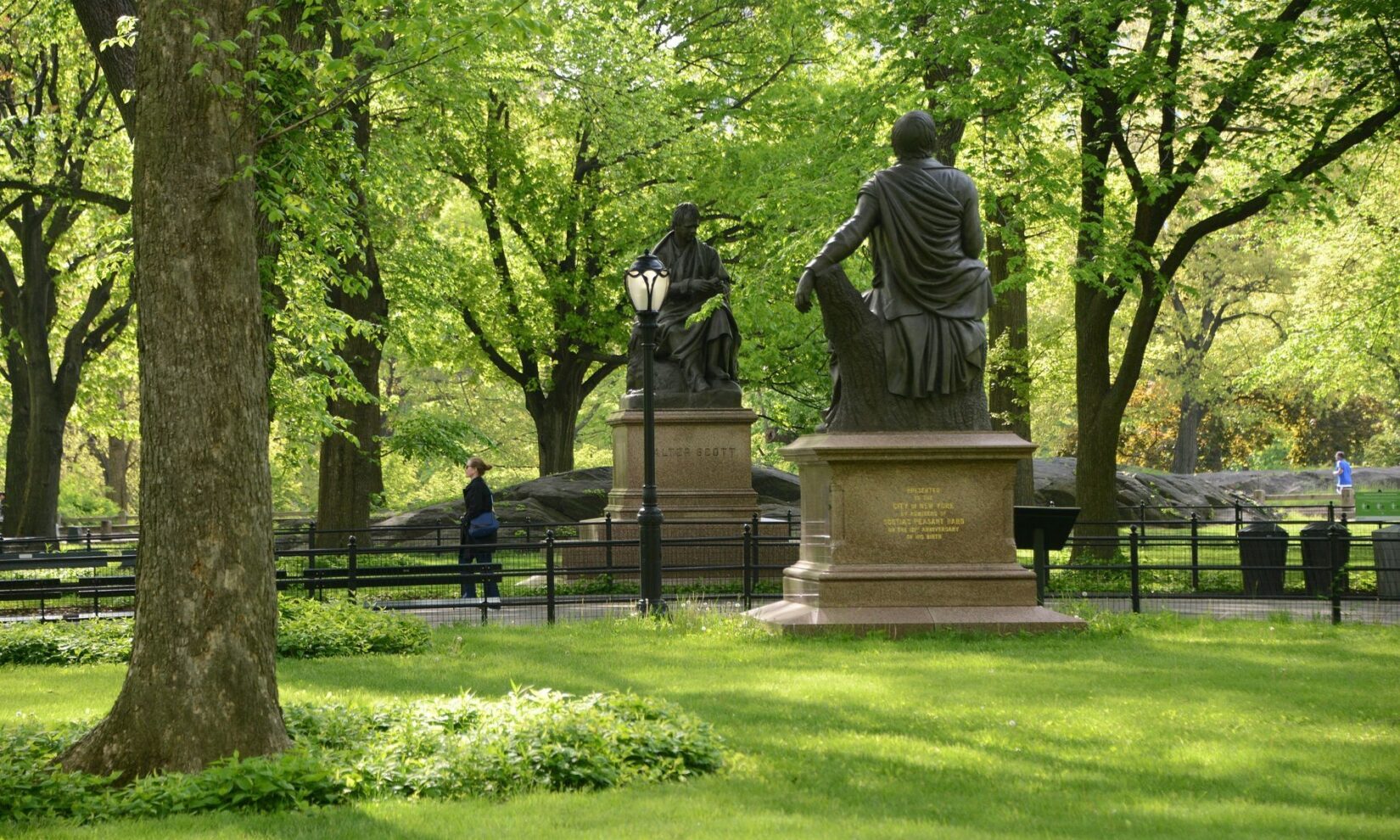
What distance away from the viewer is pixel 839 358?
14.0 meters

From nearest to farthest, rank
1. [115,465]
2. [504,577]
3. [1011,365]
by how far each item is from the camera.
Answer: [504,577], [1011,365], [115,465]

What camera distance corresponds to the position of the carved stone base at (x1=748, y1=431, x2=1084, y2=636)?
13.5 m

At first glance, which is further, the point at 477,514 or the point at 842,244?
the point at 477,514

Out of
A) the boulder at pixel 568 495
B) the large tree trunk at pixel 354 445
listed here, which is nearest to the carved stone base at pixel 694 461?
the large tree trunk at pixel 354 445

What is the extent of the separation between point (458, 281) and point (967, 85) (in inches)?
584

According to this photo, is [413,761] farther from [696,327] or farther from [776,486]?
[776,486]

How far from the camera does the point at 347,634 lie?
548 inches

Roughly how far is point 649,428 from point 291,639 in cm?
452

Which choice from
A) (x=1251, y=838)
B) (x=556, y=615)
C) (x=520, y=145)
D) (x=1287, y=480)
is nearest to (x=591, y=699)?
(x=1251, y=838)

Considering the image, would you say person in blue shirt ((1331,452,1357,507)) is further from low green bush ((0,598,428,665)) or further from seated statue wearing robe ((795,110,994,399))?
low green bush ((0,598,428,665))

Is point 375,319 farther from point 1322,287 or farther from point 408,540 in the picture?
point 1322,287

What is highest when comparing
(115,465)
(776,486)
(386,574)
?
(115,465)

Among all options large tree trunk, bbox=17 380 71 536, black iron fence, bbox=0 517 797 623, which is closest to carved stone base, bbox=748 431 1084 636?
black iron fence, bbox=0 517 797 623

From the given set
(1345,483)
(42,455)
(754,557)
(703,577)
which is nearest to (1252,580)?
(754,557)
